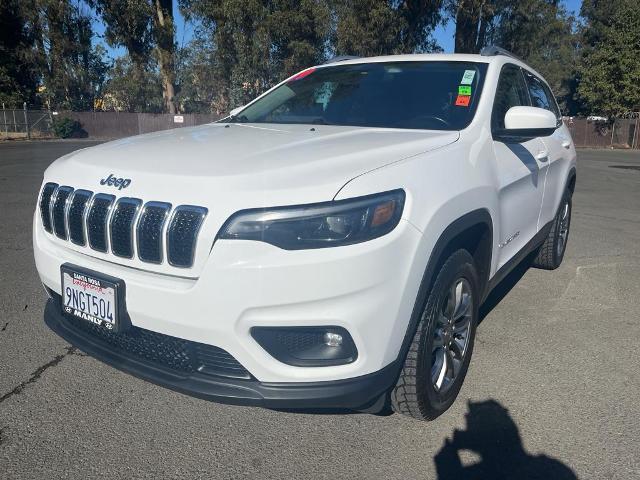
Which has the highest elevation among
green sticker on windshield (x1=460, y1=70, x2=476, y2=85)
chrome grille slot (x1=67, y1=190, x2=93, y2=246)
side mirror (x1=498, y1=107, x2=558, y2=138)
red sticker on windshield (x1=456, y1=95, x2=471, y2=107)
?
green sticker on windshield (x1=460, y1=70, x2=476, y2=85)

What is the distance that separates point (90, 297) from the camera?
8.11 ft

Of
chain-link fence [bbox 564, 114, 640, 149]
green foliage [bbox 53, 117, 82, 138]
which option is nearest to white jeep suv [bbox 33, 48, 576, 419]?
green foliage [bbox 53, 117, 82, 138]

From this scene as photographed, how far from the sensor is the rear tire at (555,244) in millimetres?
5059

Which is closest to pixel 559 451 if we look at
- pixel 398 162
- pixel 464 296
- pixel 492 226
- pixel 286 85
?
pixel 464 296

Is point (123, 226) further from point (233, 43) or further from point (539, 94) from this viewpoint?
point (233, 43)

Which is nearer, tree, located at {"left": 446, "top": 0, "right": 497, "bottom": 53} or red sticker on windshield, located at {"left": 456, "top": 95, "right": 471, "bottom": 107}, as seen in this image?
red sticker on windshield, located at {"left": 456, "top": 95, "right": 471, "bottom": 107}

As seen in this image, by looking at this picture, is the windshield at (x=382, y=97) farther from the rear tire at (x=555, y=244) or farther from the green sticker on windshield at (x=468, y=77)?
the rear tire at (x=555, y=244)

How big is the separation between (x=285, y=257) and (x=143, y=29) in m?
33.7

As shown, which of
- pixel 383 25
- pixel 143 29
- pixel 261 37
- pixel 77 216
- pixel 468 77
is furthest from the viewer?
pixel 143 29

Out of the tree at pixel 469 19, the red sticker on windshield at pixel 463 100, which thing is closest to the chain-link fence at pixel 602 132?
the tree at pixel 469 19

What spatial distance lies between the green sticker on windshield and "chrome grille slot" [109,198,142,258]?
212 centimetres

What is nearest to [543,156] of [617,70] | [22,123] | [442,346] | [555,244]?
[555,244]

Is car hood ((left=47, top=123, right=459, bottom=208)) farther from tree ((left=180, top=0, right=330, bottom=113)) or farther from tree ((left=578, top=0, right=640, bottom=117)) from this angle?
tree ((left=578, top=0, right=640, bottom=117))

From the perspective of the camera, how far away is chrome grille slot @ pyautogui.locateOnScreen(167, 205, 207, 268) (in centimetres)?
217
